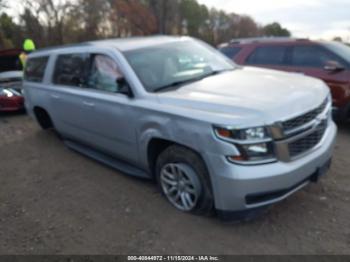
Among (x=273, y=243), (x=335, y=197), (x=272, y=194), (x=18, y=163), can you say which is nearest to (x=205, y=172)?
(x=272, y=194)

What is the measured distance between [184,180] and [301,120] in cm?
125

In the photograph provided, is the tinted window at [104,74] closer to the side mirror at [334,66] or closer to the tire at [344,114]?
the side mirror at [334,66]

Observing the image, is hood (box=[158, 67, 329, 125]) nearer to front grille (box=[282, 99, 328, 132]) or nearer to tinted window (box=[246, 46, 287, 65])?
front grille (box=[282, 99, 328, 132])

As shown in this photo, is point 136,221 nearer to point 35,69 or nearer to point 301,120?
point 301,120

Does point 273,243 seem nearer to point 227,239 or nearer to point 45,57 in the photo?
point 227,239

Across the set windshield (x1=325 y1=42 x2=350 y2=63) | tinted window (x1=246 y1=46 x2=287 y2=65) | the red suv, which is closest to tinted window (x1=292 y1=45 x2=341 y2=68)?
the red suv

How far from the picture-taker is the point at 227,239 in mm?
3082

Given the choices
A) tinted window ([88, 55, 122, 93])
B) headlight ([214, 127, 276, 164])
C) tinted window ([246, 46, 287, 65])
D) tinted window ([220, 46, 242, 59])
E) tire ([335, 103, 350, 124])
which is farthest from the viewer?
tinted window ([220, 46, 242, 59])

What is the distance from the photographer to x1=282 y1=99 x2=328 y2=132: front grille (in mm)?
2913

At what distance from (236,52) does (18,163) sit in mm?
4770

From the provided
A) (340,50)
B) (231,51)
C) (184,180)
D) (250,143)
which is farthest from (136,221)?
(231,51)

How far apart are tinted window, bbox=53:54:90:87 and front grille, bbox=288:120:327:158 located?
2853 millimetres

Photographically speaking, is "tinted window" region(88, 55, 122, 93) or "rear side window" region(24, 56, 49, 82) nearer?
"tinted window" region(88, 55, 122, 93)

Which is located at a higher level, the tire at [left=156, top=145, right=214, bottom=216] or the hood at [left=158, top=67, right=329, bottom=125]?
the hood at [left=158, top=67, right=329, bottom=125]
